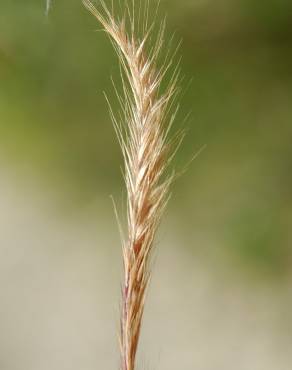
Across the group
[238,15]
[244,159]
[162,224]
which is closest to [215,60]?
[238,15]

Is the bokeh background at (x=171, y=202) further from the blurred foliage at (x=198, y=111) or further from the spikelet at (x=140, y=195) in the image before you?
the spikelet at (x=140, y=195)

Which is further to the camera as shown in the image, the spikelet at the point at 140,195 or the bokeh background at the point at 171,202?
the bokeh background at the point at 171,202

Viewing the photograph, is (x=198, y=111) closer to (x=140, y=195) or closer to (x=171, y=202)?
(x=171, y=202)

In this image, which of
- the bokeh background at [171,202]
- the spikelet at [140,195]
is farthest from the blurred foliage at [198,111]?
the spikelet at [140,195]

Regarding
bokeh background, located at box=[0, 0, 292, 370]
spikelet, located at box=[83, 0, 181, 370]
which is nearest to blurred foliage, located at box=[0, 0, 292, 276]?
bokeh background, located at box=[0, 0, 292, 370]

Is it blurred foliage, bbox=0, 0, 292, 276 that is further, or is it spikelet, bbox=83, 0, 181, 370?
blurred foliage, bbox=0, 0, 292, 276

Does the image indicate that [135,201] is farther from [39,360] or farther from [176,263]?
[39,360]

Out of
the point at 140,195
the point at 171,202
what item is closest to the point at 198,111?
the point at 171,202

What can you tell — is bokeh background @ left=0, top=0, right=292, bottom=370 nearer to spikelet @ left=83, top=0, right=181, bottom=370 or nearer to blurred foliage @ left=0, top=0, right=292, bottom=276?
blurred foliage @ left=0, top=0, right=292, bottom=276
